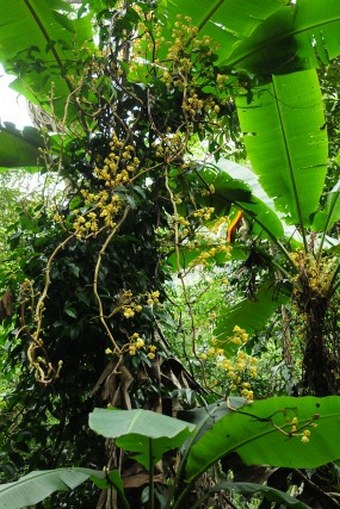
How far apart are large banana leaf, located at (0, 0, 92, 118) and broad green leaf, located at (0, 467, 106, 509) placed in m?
1.72

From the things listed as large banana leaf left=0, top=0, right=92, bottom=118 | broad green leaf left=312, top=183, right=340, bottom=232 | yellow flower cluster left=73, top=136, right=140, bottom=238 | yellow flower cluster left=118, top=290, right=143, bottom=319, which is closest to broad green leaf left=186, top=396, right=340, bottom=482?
yellow flower cluster left=118, top=290, right=143, bottom=319

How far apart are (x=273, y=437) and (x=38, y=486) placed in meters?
0.86

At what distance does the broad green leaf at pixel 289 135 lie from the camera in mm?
3250

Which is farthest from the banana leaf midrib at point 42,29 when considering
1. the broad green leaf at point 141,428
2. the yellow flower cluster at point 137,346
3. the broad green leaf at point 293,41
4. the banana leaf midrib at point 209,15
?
the broad green leaf at point 141,428

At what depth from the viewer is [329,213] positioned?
3.36 meters

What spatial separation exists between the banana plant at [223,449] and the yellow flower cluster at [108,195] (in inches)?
32.5

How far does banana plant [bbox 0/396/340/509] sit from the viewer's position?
1.92 meters

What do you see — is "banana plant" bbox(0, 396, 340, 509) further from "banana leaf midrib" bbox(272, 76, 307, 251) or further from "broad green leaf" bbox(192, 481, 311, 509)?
"banana leaf midrib" bbox(272, 76, 307, 251)

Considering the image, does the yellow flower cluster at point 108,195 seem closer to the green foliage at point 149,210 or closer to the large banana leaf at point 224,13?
the green foliage at point 149,210

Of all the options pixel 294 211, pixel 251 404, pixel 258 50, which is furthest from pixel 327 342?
pixel 258 50

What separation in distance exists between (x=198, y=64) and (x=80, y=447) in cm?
197

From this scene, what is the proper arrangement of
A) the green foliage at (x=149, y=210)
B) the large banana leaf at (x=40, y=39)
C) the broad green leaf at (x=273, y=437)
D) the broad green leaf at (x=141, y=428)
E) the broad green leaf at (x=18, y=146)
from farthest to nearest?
1. the broad green leaf at (x=18, y=146)
2. the large banana leaf at (x=40, y=39)
3. the green foliage at (x=149, y=210)
4. the broad green leaf at (x=273, y=437)
5. the broad green leaf at (x=141, y=428)

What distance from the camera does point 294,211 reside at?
3529mm

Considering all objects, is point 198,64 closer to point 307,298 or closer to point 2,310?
point 307,298
